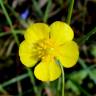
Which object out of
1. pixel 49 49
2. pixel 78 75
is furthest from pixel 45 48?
pixel 78 75

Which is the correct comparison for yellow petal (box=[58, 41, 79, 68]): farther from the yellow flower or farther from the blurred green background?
the blurred green background

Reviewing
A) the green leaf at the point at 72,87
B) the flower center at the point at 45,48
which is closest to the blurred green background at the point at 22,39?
the green leaf at the point at 72,87

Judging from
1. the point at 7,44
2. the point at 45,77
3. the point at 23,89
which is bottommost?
the point at 23,89

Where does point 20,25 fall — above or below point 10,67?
above

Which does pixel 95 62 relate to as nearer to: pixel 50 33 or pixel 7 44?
pixel 7 44

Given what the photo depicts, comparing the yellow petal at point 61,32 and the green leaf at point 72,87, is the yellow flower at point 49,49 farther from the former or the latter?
the green leaf at point 72,87

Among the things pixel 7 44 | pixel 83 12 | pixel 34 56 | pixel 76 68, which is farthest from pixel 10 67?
pixel 34 56
